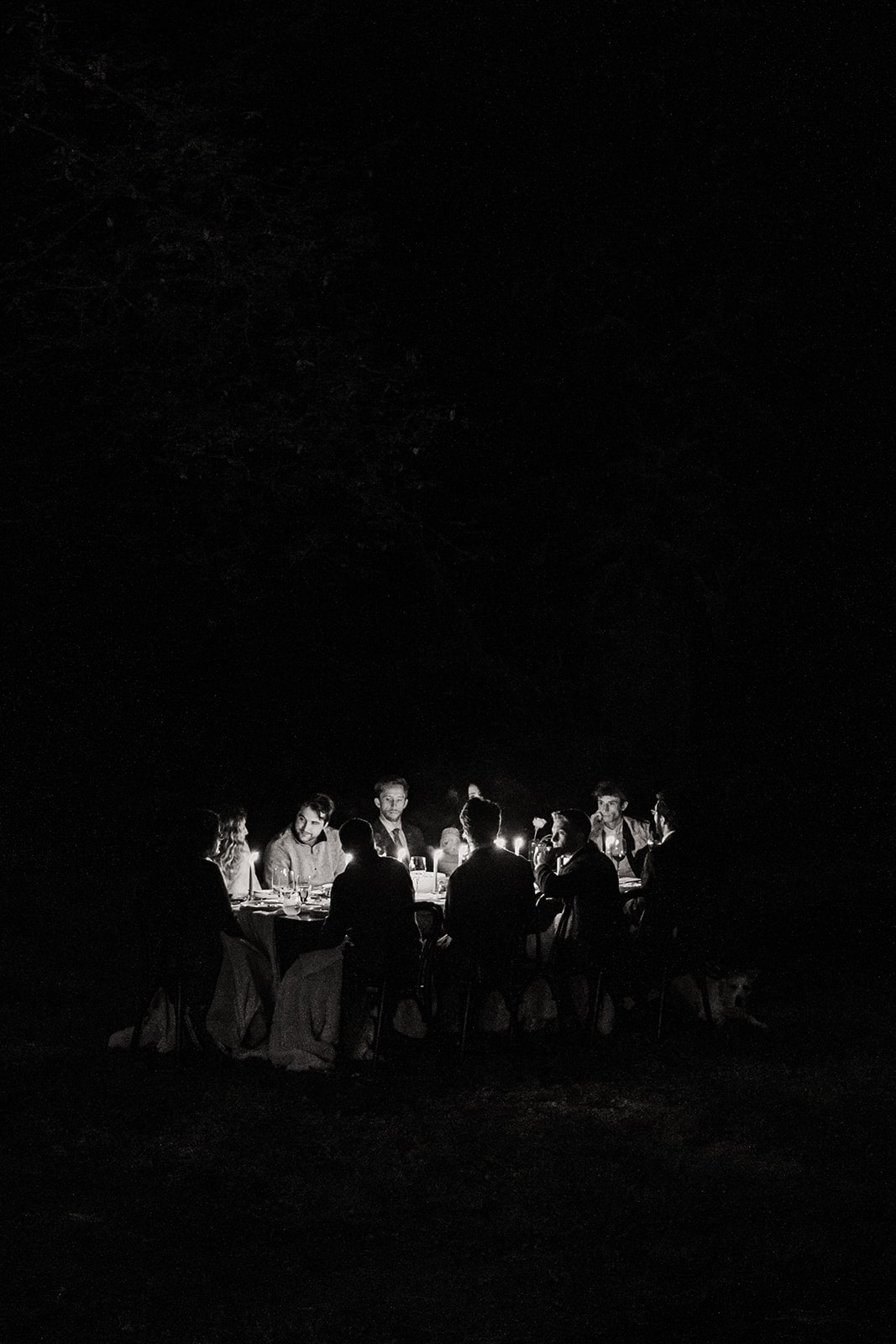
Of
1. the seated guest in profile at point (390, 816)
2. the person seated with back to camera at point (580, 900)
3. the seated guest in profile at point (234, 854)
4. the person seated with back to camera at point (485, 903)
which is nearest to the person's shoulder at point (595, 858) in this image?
the person seated with back to camera at point (580, 900)

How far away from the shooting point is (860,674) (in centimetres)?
1845

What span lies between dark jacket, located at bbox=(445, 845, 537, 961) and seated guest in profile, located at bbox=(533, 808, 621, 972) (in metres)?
0.26

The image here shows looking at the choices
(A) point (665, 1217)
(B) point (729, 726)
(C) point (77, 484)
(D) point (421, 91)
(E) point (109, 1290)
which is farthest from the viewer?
(B) point (729, 726)

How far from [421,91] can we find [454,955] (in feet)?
28.1

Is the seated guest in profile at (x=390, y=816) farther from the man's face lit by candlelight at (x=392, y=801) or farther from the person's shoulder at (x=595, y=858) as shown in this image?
the person's shoulder at (x=595, y=858)

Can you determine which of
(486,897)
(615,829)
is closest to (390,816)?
(615,829)

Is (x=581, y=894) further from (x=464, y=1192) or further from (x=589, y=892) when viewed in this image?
(x=464, y=1192)

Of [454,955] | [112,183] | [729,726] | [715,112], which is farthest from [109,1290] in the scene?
[729,726]

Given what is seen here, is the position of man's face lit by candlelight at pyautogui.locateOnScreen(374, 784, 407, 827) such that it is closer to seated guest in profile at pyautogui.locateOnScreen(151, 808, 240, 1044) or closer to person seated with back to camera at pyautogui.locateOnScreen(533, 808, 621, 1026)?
person seated with back to camera at pyautogui.locateOnScreen(533, 808, 621, 1026)

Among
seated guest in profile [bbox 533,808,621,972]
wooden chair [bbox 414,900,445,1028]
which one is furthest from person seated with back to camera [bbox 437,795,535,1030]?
seated guest in profile [bbox 533,808,621,972]

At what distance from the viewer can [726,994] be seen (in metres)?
8.15

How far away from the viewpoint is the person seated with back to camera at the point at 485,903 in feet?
24.5

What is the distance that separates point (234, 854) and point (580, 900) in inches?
78.2

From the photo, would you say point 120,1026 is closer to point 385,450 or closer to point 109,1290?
point 109,1290
